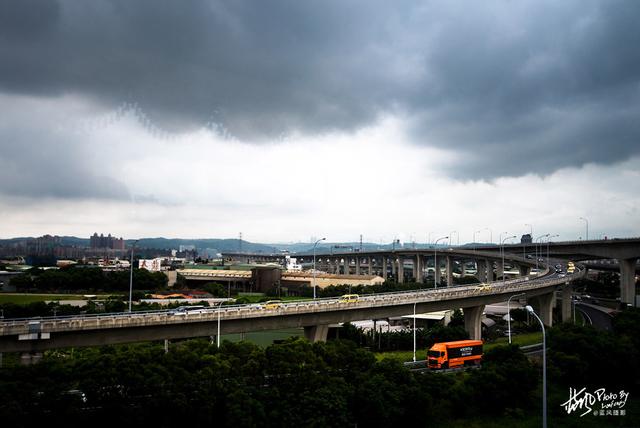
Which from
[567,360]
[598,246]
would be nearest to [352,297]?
[567,360]

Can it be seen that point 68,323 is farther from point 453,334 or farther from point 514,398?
point 453,334

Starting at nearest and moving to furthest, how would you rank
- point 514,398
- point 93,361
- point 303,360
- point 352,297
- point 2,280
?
point 93,361 → point 303,360 → point 514,398 → point 352,297 → point 2,280

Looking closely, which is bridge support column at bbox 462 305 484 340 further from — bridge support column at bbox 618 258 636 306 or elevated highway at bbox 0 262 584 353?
bridge support column at bbox 618 258 636 306

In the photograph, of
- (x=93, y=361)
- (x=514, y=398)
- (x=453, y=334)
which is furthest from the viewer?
(x=453, y=334)

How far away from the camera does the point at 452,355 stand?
49.7m

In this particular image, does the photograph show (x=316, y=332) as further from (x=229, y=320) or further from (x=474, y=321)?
(x=474, y=321)

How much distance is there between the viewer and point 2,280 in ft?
418

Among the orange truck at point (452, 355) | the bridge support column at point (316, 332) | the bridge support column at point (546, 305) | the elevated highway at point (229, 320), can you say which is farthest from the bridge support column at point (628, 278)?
the bridge support column at point (316, 332)

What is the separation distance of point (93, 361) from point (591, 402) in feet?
137

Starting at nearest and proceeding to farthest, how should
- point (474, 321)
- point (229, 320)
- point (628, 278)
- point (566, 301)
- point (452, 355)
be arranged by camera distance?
point (229, 320)
point (452, 355)
point (474, 321)
point (566, 301)
point (628, 278)
